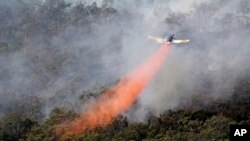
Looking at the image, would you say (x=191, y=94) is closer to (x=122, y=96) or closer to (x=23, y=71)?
(x=122, y=96)

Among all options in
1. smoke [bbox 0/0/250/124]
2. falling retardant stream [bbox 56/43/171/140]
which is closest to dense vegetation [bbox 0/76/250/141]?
falling retardant stream [bbox 56/43/171/140]

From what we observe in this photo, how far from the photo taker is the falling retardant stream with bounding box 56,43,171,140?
118375 mm

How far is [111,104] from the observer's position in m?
128

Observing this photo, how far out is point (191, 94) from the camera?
137750 mm

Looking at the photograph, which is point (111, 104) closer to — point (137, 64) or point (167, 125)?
point (167, 125)

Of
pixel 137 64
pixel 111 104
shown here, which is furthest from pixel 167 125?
pixel 137 64

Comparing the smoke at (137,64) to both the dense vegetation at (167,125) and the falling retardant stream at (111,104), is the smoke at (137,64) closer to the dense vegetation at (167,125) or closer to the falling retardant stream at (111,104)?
the falling retardant stream at (111,104)

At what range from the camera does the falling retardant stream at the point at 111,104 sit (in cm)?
11838

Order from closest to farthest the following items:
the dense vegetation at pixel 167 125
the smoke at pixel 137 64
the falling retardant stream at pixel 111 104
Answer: the dense vegetation at pixel 167 125 < the falling retardant stream at pixel 111 104 < the smoke at pixel 137 64

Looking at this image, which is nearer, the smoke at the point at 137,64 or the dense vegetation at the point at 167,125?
the dense vegetation at the point at 167,125

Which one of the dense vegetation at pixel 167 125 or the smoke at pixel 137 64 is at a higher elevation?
the smoke at pixel 137 64

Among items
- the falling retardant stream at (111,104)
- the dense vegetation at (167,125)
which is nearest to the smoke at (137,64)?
the falling retardant stream at (111,104)

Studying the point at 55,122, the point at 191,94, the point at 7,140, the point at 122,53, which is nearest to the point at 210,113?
the point at 191,94

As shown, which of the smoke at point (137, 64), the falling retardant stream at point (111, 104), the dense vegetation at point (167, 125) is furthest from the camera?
the smoke at point (137, 64)
